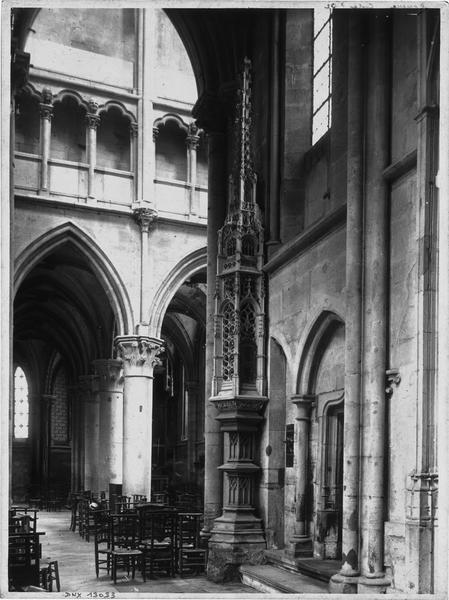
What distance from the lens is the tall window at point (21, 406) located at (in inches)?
1727

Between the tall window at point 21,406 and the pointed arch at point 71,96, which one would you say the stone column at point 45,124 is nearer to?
the pointed arch at point 71,96

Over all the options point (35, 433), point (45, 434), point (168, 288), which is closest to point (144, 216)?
point (168, 288)

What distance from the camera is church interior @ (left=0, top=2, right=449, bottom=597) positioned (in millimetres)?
8039

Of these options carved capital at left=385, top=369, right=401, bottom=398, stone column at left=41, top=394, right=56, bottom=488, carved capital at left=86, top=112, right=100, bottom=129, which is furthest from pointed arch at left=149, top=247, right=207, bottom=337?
stone column at left=41, top=394, right=56, bottom=488

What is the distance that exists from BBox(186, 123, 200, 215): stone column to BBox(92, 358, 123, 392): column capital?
21.7ft

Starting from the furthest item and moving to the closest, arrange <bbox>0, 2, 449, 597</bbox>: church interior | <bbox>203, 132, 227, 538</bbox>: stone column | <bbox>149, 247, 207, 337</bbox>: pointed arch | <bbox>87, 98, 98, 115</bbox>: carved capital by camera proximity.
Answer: <bbox>149, 247, 207, 337</bbox>: pointed arch
<bbox>87, 98, 98, 115</bbox>: carved capital
<bbox>203, 132, 227, 538</bbox>: stone column
<bbox>0, 2, 449, 597</bbox>: church interior

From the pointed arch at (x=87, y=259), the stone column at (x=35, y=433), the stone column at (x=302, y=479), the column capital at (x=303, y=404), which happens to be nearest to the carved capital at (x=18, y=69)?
the column capital at (x=303, y=404)

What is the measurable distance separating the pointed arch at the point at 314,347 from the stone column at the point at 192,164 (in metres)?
14.3

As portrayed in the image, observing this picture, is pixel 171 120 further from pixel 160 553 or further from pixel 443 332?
pixel 443 332

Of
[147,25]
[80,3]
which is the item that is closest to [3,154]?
[80,3]

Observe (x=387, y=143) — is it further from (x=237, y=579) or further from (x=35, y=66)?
(x=35, y=66)

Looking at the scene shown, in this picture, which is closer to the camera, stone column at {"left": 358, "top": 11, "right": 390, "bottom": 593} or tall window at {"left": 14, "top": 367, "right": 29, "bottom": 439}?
stone column at {"left": 358, "top": 11, "right": 390, "bottom": 593}

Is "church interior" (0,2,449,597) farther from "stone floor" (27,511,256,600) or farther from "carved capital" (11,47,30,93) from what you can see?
"stone floor" (27,511,256,600)

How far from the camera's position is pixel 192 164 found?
2552 cm
